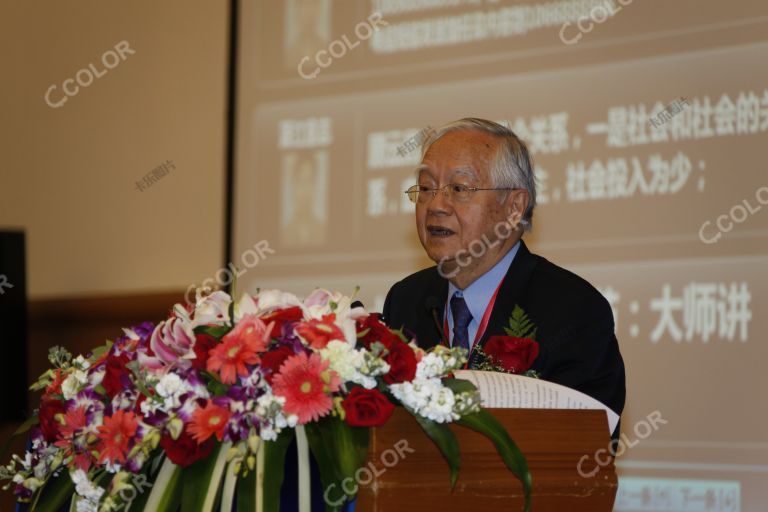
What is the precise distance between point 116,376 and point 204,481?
242 millimetres

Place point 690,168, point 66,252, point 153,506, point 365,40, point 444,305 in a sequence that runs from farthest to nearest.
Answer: point 66,252 → point 365,40 → point 690,168 → point 444,305 → point 153,506

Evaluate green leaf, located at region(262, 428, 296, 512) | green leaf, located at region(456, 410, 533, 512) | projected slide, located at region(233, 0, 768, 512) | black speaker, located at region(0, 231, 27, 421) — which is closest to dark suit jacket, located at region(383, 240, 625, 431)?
green leaf, located at region(456, 410, 533, 512)

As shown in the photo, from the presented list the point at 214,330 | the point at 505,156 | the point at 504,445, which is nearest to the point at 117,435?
the point at 214,330

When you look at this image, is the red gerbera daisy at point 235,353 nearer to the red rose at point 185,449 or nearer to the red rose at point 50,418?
the red rose at point 185,449

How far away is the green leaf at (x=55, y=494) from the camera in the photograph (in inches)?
65.6

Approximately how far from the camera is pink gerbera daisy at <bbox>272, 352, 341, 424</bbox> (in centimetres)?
145

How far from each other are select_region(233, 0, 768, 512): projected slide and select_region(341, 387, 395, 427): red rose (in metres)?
2.49

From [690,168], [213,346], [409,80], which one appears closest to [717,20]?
[690,168]

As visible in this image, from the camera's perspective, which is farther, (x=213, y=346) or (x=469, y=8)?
(x=469, y=8)

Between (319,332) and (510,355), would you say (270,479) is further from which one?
(510,355)

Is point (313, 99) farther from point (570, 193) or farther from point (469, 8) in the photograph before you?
point (570, 193)

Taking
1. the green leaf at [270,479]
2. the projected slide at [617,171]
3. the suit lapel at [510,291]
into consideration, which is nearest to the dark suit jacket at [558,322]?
the suit lapel at [510,291]

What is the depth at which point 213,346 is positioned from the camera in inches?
59.9

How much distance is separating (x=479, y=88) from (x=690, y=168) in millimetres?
980
